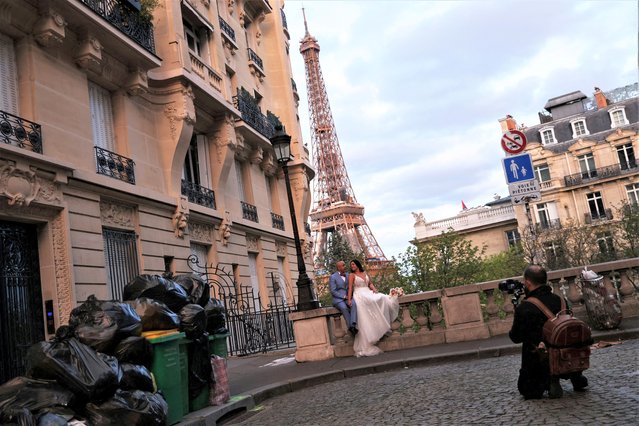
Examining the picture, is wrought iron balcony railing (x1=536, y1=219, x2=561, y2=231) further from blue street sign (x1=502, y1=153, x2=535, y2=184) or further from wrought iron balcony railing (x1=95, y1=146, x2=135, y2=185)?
wrought iron balcony railing (x1=95, y1=146, x2=135, y2=185)

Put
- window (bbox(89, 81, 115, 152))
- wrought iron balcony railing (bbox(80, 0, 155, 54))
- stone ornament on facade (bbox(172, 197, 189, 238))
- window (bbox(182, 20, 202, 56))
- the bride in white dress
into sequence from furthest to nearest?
window (bbox(182, 20, 202, 56)), stone ornament on facade (bbox(172, 197, 189, 238)), window (bbox(89, 81, 115, 152)), wrought iron balcony railing (bbox(80, 0, 155, 54)), the bride in white dress

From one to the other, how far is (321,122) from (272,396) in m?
68.6

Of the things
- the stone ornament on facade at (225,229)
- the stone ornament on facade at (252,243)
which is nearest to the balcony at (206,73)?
the stone ornament on facade at (225,229)

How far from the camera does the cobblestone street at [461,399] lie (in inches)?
172

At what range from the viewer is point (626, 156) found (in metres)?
43.8

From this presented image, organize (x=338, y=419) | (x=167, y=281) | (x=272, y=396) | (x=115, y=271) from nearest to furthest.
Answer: (x=338, y=419) → (x=167, y=281) → (x=272, y=396) → (x=115, y=271)

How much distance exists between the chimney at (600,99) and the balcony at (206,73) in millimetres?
41708

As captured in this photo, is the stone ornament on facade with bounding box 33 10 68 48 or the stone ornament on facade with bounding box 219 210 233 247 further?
the stone ornament on facade with bounding box 219 210 233 247

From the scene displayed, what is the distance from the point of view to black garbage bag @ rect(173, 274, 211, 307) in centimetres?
682

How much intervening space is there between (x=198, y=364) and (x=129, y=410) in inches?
71.4

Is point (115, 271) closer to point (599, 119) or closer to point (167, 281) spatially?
point (167, 281)

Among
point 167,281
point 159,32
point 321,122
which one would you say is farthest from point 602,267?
point 321,122

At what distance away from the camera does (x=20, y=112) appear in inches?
377

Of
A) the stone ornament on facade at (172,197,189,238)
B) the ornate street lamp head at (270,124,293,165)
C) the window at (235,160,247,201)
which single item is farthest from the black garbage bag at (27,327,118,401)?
the window at (235,160,247,201)
